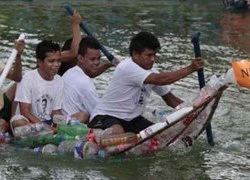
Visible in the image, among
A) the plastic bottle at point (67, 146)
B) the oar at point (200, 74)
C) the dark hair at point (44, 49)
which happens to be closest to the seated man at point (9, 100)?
the dark hair at point (44, 49)

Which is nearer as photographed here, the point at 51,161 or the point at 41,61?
the point at 51,161

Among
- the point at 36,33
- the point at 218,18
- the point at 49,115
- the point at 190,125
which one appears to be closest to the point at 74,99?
the point at 49,115

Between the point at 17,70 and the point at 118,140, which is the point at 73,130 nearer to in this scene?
the point at 118,140

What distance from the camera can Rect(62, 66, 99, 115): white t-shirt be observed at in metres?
7.91

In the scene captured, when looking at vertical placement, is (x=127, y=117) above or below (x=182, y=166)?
above

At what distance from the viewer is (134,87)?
734 cm

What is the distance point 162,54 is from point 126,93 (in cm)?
773

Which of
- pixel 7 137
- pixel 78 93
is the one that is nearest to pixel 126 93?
pixel 78 93

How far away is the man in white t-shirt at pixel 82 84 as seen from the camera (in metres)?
7.86

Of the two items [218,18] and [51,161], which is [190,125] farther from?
[218,18]

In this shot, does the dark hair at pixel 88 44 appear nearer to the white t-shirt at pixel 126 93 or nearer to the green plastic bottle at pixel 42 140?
the white t-shirt at pixel 126 93

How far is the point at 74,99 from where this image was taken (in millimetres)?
7965

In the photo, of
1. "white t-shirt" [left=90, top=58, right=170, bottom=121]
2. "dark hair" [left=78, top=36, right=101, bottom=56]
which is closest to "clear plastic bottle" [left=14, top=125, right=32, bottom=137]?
"white t-shirt" [left=90, top=58, right=170, bottom=121]

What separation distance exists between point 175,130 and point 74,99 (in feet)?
4.33
